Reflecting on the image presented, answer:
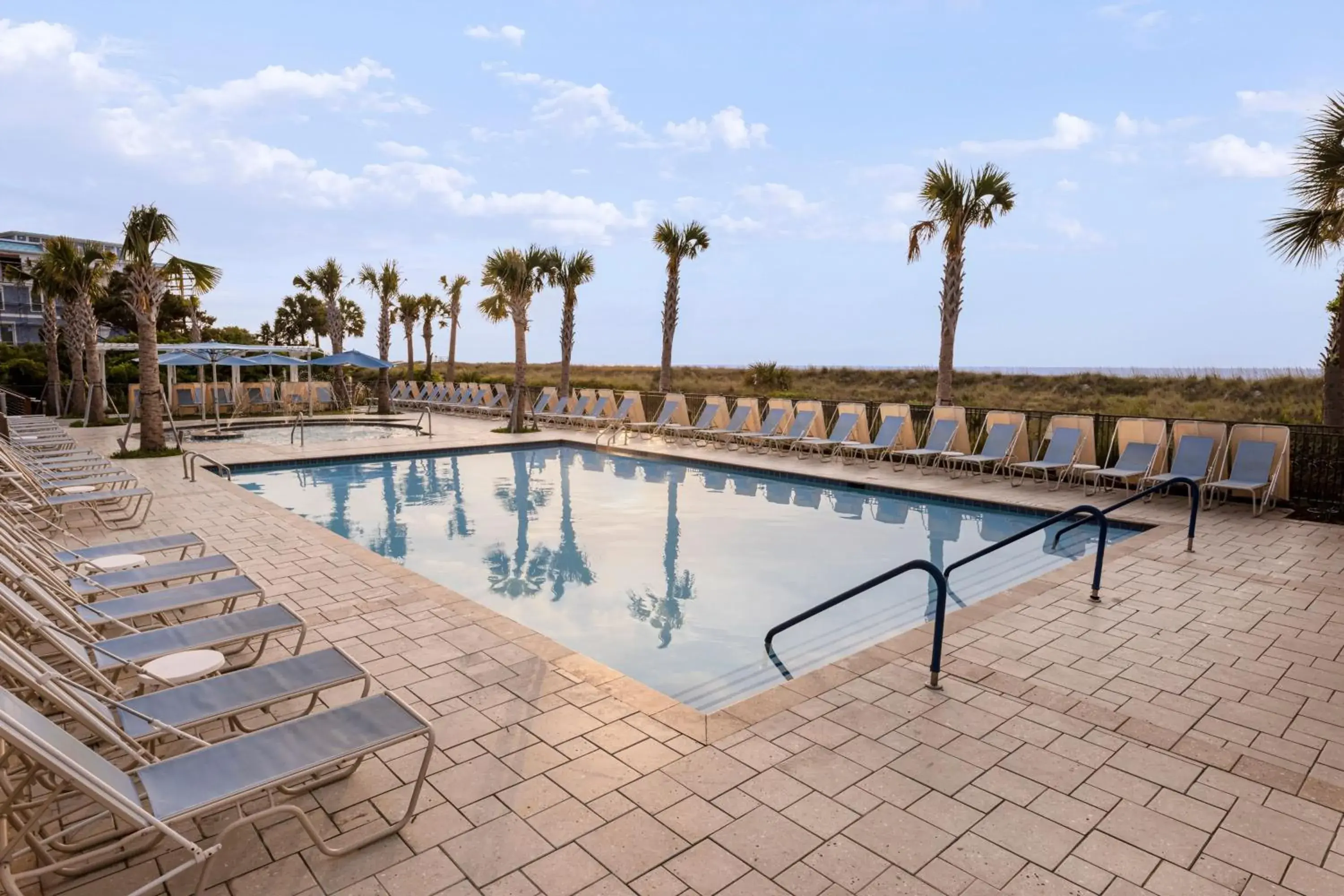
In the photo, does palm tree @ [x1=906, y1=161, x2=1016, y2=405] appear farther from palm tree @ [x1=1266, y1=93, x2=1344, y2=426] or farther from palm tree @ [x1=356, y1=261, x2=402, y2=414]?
palm tree @ [x1=356, y1=261, x2=402, y2=414]

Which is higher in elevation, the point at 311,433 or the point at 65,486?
→ the point at 65,486

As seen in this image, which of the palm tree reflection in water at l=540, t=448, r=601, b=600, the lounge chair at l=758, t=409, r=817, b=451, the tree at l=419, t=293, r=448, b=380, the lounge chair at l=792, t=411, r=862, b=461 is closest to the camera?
the palm tree reflection in water at l=540, t=448, r=601, b=600

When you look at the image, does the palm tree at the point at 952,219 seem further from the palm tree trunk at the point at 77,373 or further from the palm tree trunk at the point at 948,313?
the palm tree trunk at the point at 77,373

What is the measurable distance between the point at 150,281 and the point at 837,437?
1137cm

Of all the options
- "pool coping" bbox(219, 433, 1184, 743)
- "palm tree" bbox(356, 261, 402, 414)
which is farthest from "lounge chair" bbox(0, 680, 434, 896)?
"palm tree" bbox(356, 261, 402, 414)

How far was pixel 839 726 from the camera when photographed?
A: 10.7 ft

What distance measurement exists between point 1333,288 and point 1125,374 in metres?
27.1

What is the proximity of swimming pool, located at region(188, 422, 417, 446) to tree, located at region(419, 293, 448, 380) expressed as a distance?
1401 cm

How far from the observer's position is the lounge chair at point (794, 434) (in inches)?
501

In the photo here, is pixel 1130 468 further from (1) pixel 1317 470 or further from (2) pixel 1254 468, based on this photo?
(1) pixel 1317 470

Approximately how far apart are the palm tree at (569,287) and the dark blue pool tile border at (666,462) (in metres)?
5.23

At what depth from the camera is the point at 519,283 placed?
1698cm

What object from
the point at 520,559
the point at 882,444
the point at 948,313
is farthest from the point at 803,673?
the point at 948,313

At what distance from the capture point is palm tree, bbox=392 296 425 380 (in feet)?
98.9
